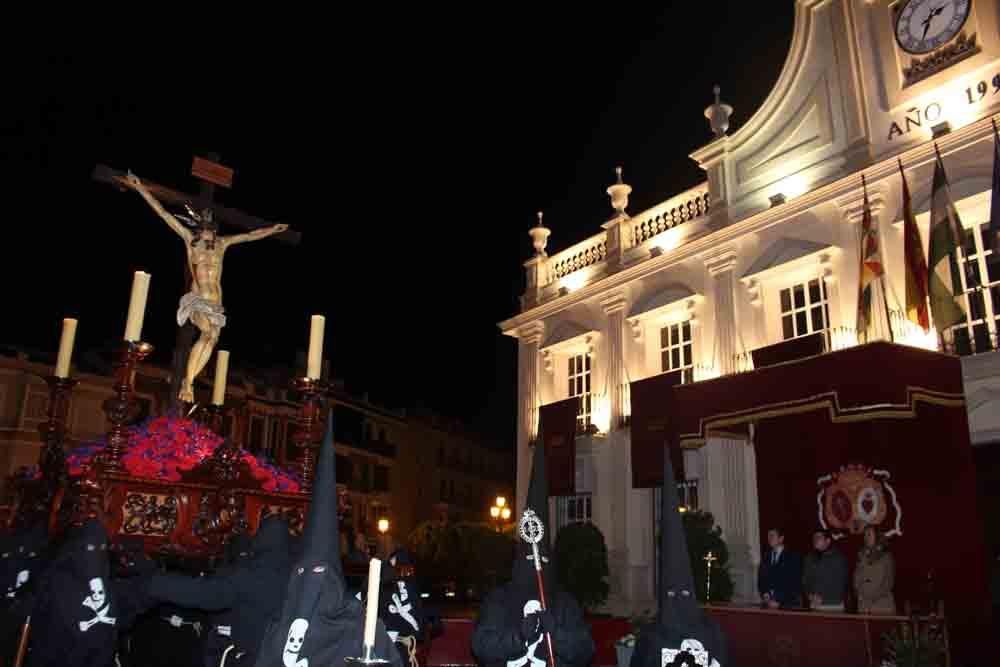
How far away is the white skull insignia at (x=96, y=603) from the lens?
452cm

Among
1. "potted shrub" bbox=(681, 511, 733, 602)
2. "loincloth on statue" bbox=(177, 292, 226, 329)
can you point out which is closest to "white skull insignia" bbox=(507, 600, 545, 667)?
"loincloth on statue" bbox=(177, 292, 226, 329)

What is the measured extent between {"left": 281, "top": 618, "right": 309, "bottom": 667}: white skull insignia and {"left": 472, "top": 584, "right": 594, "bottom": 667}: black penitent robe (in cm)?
155

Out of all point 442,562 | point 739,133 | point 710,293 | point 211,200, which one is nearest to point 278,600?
point 211,200

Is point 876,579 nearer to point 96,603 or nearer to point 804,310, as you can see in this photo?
point 804,310

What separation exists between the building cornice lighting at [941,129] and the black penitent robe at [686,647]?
1095cm

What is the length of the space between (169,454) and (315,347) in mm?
1262

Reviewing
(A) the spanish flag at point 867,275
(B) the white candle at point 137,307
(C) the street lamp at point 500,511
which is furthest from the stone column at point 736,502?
(B) the white candle at point 137,307

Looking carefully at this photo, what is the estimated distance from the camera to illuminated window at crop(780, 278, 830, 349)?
46.0 feet

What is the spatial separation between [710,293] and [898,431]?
202 inches

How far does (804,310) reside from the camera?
14.4m

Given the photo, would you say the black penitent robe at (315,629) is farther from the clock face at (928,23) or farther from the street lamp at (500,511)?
the street lamp at (500,511)

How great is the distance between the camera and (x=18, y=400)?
2989cm

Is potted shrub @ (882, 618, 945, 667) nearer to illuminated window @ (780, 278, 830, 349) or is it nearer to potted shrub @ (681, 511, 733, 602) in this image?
potted shrub @ (681, 511, 733, 602)

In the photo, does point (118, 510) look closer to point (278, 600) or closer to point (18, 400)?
point (278, 600)
